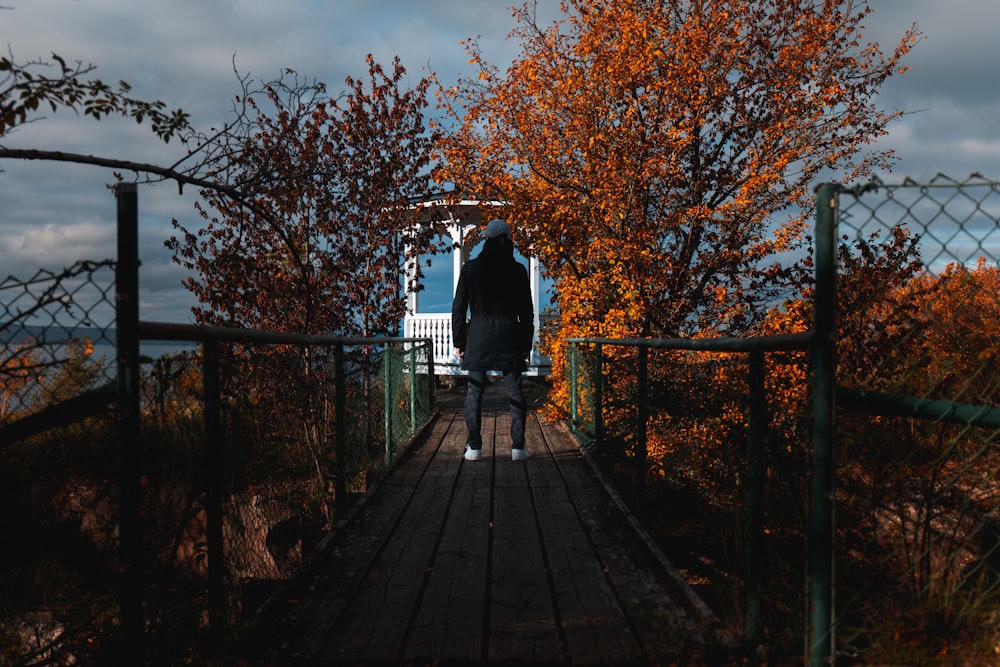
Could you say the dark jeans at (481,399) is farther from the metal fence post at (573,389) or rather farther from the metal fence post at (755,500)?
the metal fence post at (755,500)

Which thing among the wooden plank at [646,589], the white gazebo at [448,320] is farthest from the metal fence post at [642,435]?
the white gazebo at [448,320]

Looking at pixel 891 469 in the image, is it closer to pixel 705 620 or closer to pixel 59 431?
pixel 705 620

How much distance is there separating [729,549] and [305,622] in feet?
13.4

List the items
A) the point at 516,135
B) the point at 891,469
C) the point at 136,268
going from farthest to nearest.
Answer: the point at 516,135, the point at 891,469, the point at 136,268

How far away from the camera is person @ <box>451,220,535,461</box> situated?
6.07 meters

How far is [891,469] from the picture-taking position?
5.80m

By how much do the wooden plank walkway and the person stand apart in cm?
121

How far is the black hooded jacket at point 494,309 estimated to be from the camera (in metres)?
6.07

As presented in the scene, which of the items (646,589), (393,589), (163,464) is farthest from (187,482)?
(646,589)

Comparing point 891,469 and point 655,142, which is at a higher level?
point 655,142

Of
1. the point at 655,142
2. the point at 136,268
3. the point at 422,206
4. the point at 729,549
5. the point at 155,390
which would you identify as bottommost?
the point at 729,549

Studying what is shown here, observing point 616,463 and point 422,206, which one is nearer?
point 616,463

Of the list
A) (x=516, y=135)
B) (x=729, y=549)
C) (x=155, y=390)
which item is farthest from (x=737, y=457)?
(x=516, y=135)

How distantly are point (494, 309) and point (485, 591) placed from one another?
3183 mm
